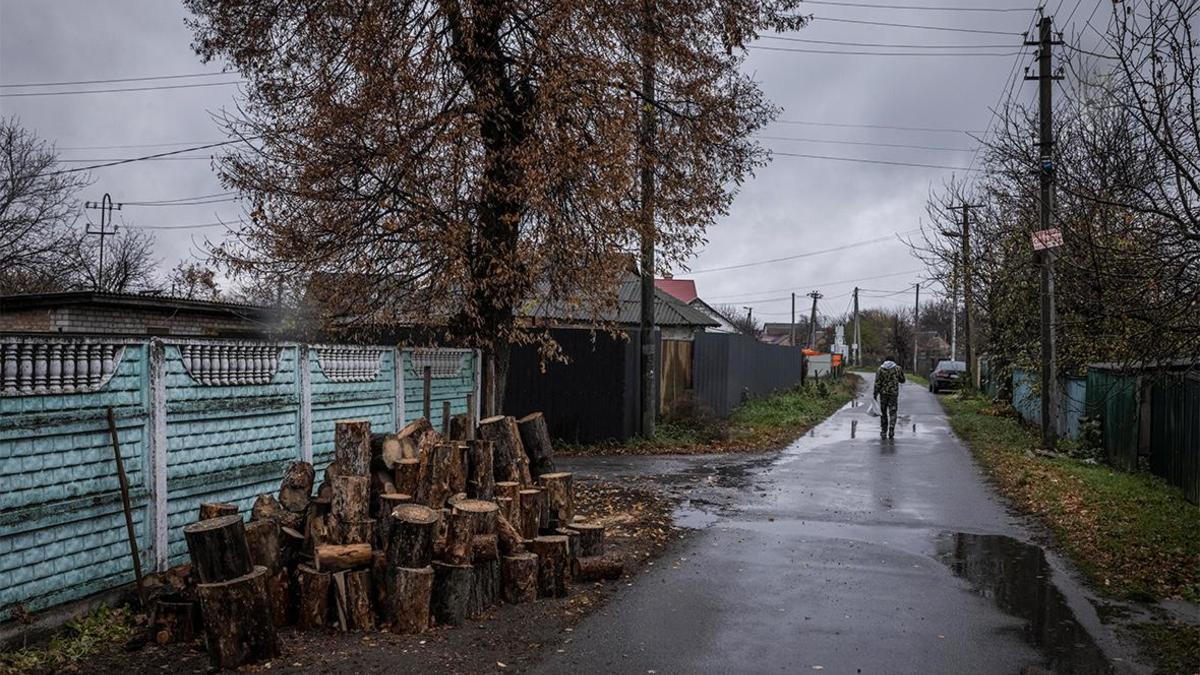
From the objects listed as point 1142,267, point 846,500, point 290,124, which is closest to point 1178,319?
point 1142,267

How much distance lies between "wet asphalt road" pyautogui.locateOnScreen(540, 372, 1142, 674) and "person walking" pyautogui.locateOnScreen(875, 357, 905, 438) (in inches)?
246

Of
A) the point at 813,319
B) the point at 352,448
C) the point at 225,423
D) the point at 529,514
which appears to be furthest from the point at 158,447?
the point at 813,319

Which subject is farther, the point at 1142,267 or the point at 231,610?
the point at 1142,267

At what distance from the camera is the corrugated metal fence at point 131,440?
489 centimetres

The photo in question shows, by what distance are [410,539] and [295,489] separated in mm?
1205

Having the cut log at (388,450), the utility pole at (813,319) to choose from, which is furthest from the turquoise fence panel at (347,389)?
the utility pole at (813,319)

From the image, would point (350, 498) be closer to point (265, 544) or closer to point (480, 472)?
point (265, 544)

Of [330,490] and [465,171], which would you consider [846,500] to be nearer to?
[465,171]

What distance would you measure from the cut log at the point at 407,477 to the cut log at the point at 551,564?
97 centimetres

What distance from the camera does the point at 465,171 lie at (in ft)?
35.7

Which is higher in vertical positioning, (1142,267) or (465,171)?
(465,171)

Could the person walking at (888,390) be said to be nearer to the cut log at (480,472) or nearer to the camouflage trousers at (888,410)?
the camouflage trousers at (888,410)

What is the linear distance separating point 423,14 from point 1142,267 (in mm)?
8030

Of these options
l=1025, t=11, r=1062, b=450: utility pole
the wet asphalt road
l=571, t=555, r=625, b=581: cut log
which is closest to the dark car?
l=1025, t=11, r=1062, b=450: utility pole
